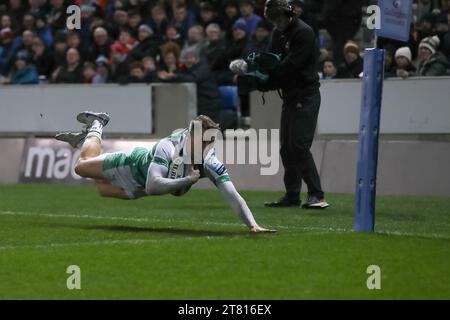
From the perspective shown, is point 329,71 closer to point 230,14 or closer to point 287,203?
point 230,14

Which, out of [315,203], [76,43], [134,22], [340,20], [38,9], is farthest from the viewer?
[38,9]

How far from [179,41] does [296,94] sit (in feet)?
26.0

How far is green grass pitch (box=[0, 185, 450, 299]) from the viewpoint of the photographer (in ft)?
29.9

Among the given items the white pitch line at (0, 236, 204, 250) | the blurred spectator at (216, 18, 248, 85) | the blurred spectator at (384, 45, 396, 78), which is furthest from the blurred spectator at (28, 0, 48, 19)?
the white pitch line at (0, 236, 204, 250)

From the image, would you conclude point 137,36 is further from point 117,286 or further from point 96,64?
point 117,286

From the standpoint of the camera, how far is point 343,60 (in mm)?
19953

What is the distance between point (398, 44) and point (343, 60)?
94 cm

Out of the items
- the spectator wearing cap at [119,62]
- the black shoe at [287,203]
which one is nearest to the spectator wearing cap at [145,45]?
the spectator wearing cap at [119,62]

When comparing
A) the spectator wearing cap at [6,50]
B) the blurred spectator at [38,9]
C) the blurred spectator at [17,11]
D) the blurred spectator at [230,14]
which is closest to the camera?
the blurred spectator at [230,14]

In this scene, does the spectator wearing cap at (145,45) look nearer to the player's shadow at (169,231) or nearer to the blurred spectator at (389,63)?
the blurred spectator at (389,63)

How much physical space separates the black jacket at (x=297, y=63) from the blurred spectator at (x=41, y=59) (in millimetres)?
10119

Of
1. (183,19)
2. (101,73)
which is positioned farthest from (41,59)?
(183,19)

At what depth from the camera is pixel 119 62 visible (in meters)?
23.0

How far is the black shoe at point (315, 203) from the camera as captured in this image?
15336mm
